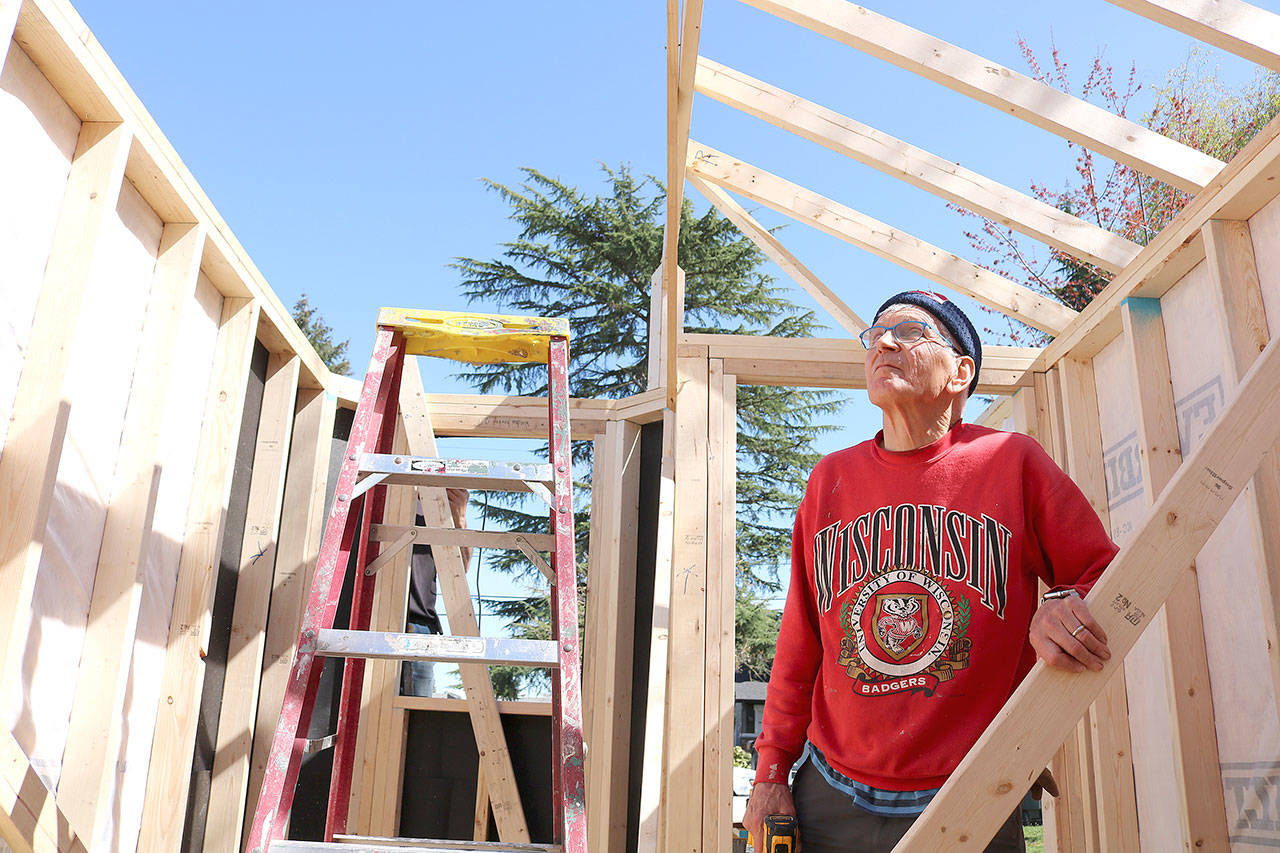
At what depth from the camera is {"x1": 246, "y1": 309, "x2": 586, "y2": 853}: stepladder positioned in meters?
1.91

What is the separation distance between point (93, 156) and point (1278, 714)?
3.47 meters

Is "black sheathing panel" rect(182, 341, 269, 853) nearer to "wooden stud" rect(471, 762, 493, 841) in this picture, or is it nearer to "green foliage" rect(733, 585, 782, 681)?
"wooden stud" rect(471, 762, 493, 841)

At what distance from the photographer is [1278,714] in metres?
2.57

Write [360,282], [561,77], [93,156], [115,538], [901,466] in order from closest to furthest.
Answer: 1. [901,466]
2. [93,156]
3. [115,538]
4. [561,77]
5. [360,282]

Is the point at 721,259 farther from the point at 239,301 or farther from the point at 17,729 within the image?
the point at 17,729

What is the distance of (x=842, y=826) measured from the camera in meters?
1.63

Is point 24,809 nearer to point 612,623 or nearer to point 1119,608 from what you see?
point 1119,608

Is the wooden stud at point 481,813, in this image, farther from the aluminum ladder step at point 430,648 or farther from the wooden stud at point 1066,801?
Answer: the aluminum ladder step at point 430,648

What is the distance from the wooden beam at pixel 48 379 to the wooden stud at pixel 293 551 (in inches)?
60.1

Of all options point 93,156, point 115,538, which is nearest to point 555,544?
point 115,538

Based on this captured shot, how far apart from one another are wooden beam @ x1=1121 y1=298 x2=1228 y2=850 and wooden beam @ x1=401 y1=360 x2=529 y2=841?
8.46 ft

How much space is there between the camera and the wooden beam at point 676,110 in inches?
96.2

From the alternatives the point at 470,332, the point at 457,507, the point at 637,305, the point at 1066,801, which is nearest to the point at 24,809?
the point at 470,332

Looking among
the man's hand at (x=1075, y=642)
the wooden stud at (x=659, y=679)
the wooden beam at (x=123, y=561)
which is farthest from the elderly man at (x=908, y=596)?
the wooden beam at (x=123, y=561)
